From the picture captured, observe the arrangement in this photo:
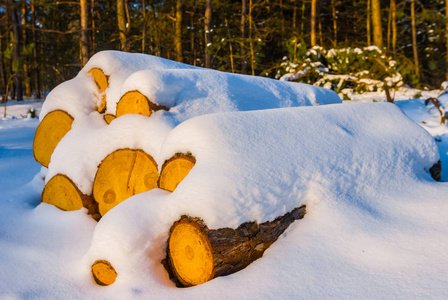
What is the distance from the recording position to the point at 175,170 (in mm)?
1686

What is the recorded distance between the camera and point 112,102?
257 centimetres

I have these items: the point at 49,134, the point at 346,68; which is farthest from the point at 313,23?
the point at 49,134

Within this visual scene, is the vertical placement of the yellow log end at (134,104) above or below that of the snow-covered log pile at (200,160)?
above

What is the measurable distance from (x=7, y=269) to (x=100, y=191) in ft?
2.24

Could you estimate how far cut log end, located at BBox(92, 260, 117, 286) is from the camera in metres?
1.49

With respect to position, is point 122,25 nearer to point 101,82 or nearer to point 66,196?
point 101,82

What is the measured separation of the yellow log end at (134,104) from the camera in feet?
6.94

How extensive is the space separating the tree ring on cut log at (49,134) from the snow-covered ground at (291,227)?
920 millimetres

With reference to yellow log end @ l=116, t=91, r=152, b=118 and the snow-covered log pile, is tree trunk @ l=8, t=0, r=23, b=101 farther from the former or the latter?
yellow log end @ l=116, t=91, r=152, b=118

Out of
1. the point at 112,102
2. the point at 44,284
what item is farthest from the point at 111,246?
the point at 112,102

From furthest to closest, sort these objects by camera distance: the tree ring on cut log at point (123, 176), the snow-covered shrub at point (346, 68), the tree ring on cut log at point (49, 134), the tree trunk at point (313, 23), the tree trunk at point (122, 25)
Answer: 1. the tree trunk at point (313, 23)
2. the tree trunk at point (122, 25)
3. the snow-covered shrub at point (346, 68)
4. the tree ring on cut log at point (49, 134)
5. the tree ring on cut log at point (123, 176)

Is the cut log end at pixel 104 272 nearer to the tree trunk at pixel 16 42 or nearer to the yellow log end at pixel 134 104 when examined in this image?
the yellow log end at pixel 134 104

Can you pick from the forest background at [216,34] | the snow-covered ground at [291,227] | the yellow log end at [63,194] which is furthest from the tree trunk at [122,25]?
the snow-covered ground at [291,227]

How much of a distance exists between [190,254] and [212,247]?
15cm
